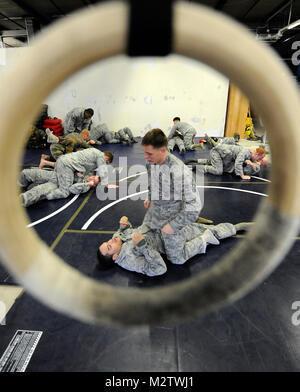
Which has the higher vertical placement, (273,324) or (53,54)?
(53,54)

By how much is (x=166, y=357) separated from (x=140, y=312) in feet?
5.09

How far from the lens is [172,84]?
8945 millimetres

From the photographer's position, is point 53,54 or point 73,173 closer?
point 53,54

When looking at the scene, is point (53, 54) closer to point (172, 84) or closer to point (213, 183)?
point (213, 183)

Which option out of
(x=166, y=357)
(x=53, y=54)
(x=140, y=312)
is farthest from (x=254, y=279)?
(x=166, y=357)

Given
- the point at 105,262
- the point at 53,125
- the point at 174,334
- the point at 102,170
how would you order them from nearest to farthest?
the point at 174,334, the point at 105,262, the point at 102,170, the point at 53,125

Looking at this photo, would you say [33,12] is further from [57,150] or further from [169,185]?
[169,185]

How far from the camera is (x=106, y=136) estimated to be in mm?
8258

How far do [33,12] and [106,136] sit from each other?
15.3 feet

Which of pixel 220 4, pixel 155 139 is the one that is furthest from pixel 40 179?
pixel 220 4

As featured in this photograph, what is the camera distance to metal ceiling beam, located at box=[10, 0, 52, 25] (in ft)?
23.0

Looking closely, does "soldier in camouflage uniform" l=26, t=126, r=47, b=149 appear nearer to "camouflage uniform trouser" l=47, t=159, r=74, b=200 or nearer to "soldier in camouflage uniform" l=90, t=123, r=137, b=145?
"soldier in camouflage uniform" l=90, t=123, r=137, b=145

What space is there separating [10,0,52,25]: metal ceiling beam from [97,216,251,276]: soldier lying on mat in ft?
26.0

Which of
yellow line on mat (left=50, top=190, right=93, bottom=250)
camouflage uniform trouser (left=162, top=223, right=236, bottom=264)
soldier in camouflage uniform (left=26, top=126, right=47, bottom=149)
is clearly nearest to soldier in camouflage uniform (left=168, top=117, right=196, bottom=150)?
yellow line on mat (left=50, top=190, right=93, bottom=250)
